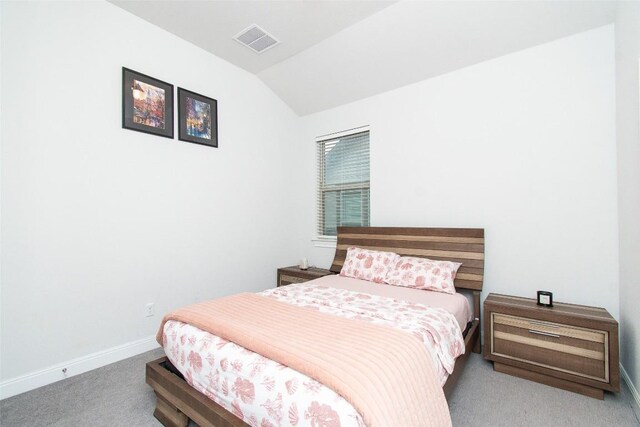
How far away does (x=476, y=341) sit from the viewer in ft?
8.50

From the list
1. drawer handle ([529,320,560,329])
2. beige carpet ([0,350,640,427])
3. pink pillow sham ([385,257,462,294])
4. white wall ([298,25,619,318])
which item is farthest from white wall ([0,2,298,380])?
drawer handle ([529,320,560,329])

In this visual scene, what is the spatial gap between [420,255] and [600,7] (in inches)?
94.2

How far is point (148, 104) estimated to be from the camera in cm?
277

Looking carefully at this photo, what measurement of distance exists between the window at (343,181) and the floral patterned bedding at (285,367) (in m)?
1.67

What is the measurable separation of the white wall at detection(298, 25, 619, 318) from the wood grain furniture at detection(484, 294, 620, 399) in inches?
14.0

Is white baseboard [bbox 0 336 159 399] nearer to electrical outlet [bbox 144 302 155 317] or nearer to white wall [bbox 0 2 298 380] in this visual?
white wall [bbox 0 2 298 380]

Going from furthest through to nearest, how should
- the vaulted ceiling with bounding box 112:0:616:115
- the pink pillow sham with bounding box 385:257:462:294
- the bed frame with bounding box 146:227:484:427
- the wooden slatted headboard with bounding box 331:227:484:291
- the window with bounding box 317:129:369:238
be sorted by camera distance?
the window with bounding box 317:129:369:238
the wooden slatted headboard with bounding box 331:227:484:291
the pink pillow sham with bounding box 385:257:462:294
the vaulted ceiling with bounding box 112:0:616:115
the bed frame with bounding box 146:227:484:427

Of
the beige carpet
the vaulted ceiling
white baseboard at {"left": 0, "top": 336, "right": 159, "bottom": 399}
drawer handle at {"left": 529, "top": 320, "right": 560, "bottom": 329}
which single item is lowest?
the beige carpet

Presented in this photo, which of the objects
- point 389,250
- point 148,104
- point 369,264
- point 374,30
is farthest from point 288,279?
point 374,30

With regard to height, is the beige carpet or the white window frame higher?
the white window frame

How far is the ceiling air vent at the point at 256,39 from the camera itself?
9.54 ft

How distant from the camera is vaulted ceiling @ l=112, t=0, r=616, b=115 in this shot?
2381 mm

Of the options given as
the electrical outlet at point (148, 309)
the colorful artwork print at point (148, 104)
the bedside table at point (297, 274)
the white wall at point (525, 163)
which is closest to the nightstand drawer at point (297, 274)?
the bedside table at point (297, 274)

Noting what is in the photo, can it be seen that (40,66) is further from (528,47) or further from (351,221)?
(528,47)
